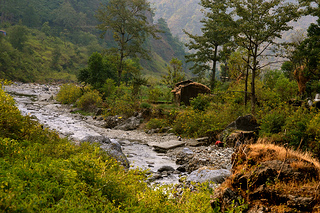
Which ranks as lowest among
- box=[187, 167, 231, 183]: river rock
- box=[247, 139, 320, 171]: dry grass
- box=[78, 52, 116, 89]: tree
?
box=[187, 167, 231, 183]: river rock

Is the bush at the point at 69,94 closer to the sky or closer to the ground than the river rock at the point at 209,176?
closer to the sky

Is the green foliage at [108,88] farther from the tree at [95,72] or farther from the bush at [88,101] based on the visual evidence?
the bush at [88,101]

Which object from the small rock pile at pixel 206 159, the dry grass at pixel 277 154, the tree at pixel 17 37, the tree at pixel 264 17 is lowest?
the small rock pile at pixel 206 159

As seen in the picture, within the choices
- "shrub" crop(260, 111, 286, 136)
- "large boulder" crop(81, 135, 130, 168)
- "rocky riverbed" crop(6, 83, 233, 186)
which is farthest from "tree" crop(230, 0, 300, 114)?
"large boulder" crop(81, 135, 130, 168)

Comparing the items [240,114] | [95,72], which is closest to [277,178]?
[240,114]

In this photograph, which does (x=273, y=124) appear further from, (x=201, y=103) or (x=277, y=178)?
(x=277, y=178)

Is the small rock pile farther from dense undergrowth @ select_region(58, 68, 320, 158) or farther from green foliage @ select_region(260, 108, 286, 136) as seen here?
dense undergrowth @ select_region(58, 68, 320, 158)

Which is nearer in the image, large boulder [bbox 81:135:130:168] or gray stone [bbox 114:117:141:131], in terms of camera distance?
large boulder [bbox 81:135:130:168]

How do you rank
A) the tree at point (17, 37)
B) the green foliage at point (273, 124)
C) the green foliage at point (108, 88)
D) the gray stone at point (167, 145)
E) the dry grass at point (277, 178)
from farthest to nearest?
the tree at point (17, 37), the green foliage at point (108, 88), the gray stone at point (167, 145), the green foliage at point (273, 124), the dry grass at point (277, 178)

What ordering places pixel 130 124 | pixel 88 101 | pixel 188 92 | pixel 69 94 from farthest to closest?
pixel 69 94 → pixel 88 101 → pixel 188 92 → pixel 130 124

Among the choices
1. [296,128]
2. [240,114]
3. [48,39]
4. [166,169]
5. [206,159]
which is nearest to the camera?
[166,169]

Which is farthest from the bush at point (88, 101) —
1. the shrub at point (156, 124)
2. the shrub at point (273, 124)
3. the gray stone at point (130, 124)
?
the shrub at point (273, 124)

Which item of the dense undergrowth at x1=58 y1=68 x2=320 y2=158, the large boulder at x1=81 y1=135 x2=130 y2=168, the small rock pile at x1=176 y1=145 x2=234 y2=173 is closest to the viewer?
the large boulder at x1=81 y1=135 x2=130 y2=168

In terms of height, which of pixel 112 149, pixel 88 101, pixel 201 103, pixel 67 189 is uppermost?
pixel 201 103
